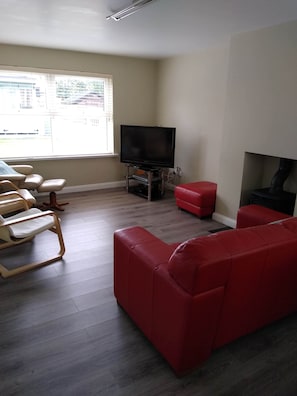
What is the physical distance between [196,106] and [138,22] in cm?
198

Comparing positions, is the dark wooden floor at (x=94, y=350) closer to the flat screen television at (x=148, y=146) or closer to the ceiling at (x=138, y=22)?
the ceiling at (x=138, y=22)

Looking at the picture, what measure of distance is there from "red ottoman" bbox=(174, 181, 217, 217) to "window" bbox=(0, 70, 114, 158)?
2018 mm

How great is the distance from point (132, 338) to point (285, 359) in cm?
99

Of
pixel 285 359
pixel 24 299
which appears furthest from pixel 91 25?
pixel 285 359

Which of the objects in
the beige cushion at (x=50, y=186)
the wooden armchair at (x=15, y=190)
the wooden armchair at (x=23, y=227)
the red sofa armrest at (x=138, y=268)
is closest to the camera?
the red sofa armrest at (x=138, y=268)

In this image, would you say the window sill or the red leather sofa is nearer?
the red leather sofa

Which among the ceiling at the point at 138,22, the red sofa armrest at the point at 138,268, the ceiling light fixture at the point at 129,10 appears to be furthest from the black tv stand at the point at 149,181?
the red sofa armrest at the point at 138,268

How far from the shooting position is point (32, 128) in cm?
492

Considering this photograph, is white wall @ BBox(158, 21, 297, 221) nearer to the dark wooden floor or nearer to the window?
the window

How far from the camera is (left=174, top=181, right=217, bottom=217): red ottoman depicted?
4098mm

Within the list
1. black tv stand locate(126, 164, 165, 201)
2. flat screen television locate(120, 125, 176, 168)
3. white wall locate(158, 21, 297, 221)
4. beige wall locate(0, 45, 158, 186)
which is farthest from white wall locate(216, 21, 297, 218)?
beige wall locate(0, 45, 158, 186)

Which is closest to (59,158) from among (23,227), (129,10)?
(23,227)

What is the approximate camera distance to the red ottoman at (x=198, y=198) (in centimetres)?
410

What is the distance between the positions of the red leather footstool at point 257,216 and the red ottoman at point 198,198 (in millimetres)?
800
